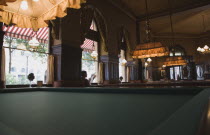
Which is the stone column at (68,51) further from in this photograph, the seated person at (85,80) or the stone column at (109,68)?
the stone column at (109,68)

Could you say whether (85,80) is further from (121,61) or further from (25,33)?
(121,61)

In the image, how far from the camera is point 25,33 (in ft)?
18.0

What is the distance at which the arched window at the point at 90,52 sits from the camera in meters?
7.64

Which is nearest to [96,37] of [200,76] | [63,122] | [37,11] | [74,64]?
[74,64]

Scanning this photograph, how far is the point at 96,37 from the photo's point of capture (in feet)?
26.9

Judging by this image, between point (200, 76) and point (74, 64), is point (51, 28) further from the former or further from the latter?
point (200, 76)

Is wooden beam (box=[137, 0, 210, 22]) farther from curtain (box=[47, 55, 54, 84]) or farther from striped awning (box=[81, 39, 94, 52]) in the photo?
curtain (box=[47, 55, 54, 84])

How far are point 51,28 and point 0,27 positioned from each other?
67.1 inches

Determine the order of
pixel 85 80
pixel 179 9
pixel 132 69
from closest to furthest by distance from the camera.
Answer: pixel 85 80 < pixel 179 9 < pixel 132 69

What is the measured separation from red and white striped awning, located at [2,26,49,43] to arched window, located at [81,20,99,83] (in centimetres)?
193

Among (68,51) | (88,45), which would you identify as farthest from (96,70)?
(68,51)

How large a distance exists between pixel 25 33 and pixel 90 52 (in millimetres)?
3165

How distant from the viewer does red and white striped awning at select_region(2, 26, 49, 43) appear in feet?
16.6

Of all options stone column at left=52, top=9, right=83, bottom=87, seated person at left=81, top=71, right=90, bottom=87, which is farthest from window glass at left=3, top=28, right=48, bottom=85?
seated person at left=81, top=71, right=90, bottom=87
